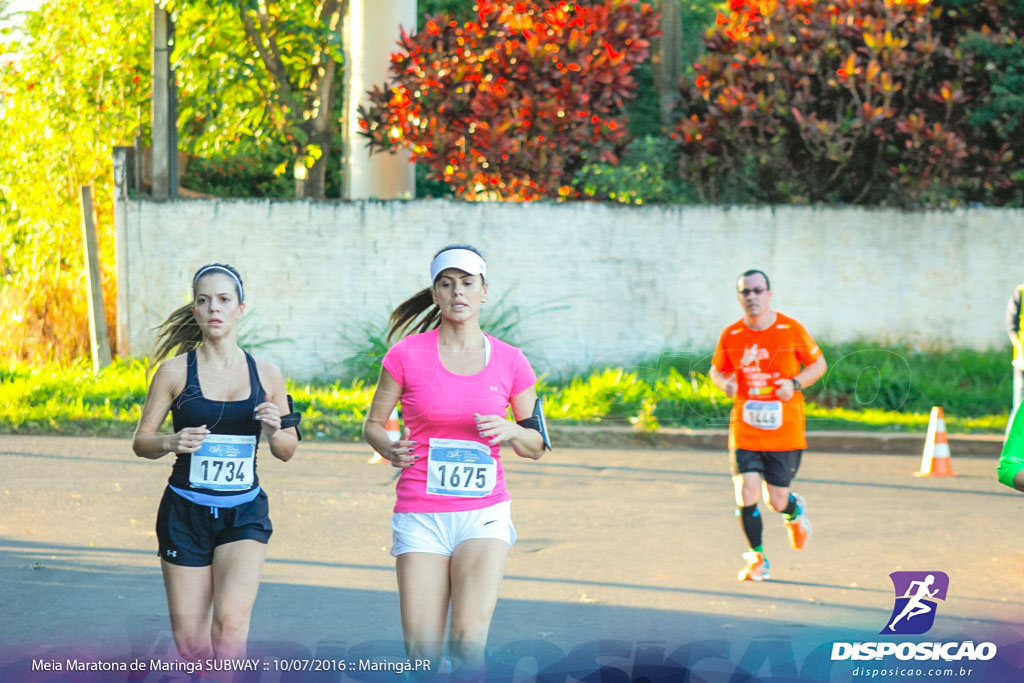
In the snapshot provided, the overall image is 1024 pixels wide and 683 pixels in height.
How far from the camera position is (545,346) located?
15750 mm

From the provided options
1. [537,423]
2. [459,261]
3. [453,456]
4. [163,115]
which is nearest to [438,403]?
[453,456]

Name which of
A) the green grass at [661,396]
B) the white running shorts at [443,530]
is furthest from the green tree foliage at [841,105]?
the white running shorts at [443,530]

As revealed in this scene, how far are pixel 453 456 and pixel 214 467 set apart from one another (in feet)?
2.67

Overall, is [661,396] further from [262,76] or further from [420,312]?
[420,312]

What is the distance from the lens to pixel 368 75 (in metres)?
17.5

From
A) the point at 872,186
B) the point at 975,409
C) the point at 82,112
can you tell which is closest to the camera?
the point at 975,409

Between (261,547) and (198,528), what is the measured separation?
0.72ft

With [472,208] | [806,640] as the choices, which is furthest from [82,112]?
[806,640]

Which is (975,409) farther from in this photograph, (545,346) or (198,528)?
(198,528)

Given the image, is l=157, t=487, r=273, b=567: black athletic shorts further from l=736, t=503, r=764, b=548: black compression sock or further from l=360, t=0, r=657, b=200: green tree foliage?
l=360, t=0, r=657, b=200: green tree foliage

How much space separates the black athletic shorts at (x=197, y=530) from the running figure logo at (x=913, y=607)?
8.52ft

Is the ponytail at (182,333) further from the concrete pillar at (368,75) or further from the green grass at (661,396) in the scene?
the concrete pillar at (368,75)

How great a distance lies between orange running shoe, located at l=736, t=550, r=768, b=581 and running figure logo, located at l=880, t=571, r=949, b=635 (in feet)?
2.79

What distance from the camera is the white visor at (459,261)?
4.70m
